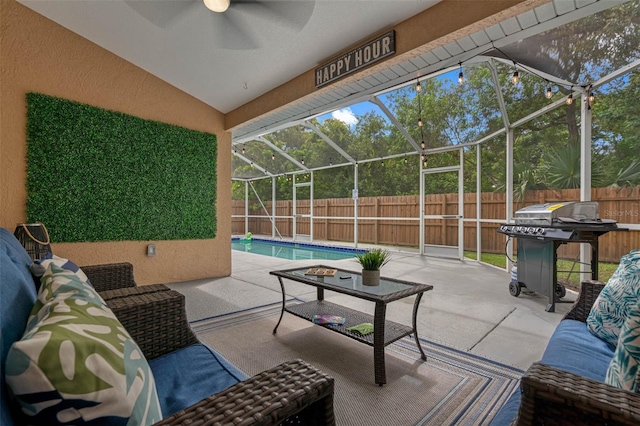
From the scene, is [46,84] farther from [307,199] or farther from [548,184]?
[307,199]

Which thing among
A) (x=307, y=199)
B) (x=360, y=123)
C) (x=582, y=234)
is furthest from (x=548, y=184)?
(x=307, y=199)

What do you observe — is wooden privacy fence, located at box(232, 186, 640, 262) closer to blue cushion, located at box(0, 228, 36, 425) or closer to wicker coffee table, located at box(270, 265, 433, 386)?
wicker coffee table, located at box(270, 265, 433, 386)

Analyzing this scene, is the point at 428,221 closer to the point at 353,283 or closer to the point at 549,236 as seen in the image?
the point at 549,236

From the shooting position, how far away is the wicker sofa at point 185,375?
712 mm

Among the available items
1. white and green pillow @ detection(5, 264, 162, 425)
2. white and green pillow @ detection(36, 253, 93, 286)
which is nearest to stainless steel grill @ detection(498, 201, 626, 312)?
white and green pillow @ detection(5, 264, 162, 425)

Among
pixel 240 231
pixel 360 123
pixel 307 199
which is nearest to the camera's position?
pixel 360 123

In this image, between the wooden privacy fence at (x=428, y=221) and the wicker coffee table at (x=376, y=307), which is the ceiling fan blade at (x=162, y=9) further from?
the wooden privacy fence at (x=428, y=221)

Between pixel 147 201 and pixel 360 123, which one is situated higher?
pixel 360 123

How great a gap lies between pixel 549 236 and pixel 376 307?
2.40 meters

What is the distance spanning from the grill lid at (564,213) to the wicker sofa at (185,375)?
346cm

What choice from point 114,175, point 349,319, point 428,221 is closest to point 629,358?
point 349,319

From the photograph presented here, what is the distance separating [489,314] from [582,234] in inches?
47.6

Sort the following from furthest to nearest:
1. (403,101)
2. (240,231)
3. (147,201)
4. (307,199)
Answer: (240,231), (307,199), (403,101), (147,201)

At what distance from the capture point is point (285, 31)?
2.86m
